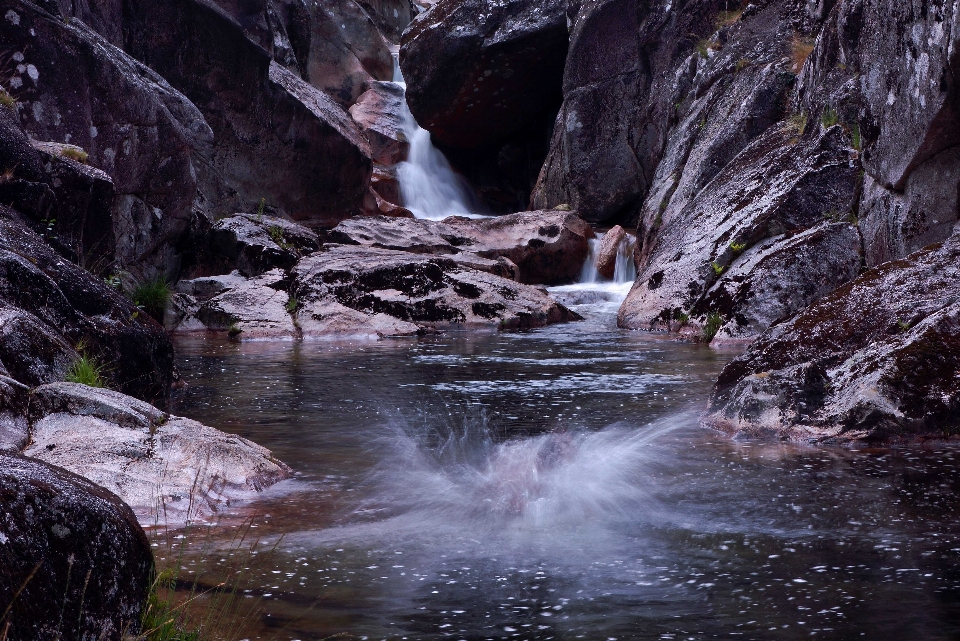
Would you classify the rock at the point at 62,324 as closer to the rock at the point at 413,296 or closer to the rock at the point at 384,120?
the rock at the point at 413,296

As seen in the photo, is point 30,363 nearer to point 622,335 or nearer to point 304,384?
point 304,384

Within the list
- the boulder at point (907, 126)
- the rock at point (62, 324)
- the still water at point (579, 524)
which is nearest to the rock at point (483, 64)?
the boulder at point (907, 126)

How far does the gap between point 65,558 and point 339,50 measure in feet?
98.5

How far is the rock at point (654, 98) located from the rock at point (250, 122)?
17.7 feet

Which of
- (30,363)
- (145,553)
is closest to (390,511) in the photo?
(145,553)

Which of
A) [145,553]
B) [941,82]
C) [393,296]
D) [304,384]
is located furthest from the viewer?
[393,296]

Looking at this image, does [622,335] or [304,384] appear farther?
[622,335]

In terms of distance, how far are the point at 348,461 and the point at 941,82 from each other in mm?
→ 5594

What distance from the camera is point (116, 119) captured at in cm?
1353

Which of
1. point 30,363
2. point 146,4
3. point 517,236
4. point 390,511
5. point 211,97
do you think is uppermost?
point 146,4

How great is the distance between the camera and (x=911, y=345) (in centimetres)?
575

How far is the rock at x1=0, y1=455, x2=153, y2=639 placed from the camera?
2039 mm

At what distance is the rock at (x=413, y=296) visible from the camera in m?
14.1

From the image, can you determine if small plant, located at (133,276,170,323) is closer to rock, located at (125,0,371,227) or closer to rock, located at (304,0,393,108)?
rock, located at (125,0,371,227)
